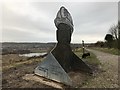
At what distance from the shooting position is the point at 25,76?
425 inches

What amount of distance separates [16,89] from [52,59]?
2.53 meters

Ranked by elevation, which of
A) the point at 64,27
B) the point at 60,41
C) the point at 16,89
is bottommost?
the point at 16,89

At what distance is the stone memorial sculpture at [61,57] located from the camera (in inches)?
396

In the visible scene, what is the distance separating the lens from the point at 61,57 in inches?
443

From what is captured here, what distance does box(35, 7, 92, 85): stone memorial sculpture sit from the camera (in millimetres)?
10055

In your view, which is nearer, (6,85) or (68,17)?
(6,85)

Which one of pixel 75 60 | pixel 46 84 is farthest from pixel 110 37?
pixel 46 84

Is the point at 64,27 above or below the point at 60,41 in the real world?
above

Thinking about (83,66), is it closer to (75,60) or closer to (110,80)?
(75,60)

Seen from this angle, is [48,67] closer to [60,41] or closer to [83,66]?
[60,41]

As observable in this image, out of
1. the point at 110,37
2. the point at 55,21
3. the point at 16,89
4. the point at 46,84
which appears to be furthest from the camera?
the point at 110,37

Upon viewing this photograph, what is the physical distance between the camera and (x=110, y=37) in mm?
52312

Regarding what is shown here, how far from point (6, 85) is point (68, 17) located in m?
Answer: 5.00

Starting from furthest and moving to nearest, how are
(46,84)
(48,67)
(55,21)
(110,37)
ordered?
1. (110,37)
2. (55,21)
3. (48,67)
4. (46,84)
